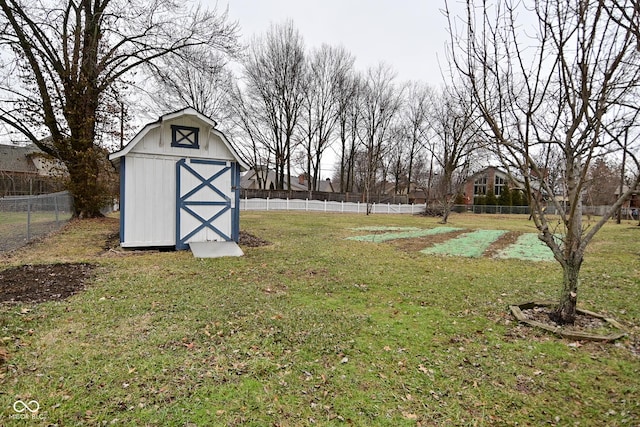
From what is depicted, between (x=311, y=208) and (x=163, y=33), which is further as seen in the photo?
(x=311, y=208)

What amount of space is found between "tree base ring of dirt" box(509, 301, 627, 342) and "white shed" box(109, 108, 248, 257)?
5.86 metres

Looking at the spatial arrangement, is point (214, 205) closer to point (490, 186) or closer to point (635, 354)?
point (635, 354)

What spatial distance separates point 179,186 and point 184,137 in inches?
48.9

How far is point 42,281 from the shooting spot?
17.5ft

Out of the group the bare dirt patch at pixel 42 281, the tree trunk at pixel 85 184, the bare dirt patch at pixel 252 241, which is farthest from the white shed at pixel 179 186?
the tree trunk at pixel 85 184

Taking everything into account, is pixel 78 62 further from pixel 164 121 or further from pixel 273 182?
pixel 273 182

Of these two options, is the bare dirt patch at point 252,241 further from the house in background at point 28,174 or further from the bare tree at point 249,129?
the bare tree at point 249,129

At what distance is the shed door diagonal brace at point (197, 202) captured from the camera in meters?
8.48

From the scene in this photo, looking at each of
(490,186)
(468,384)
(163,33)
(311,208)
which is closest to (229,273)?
(468,384)

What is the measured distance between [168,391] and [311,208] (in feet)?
91.9

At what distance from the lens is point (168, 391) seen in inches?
101

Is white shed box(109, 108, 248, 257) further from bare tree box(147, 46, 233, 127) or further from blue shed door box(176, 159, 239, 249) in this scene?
bare tree box(147, 46, 233, 127)

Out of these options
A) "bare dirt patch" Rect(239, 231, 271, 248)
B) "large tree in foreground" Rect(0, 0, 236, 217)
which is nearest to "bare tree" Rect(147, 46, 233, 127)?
"large tree in foreground" Rect(0, 0, 236, 217)

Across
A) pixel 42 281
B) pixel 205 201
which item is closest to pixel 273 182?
pixel 205 201
